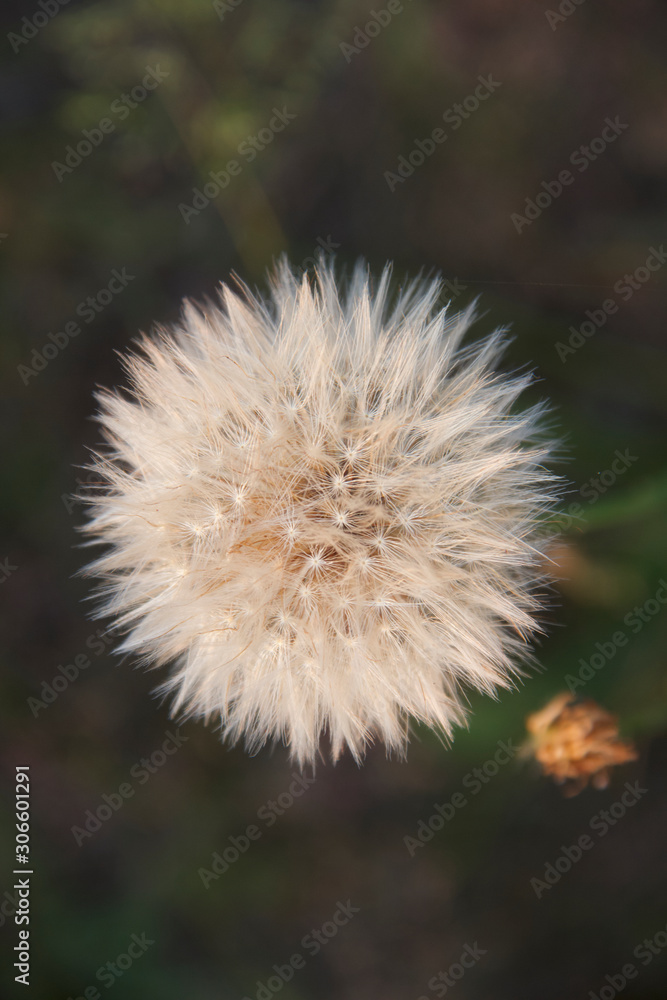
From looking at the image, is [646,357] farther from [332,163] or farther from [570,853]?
[570,853]

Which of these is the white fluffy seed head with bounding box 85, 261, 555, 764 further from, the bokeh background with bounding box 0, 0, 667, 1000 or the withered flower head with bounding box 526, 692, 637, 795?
the bokeh background with bounding box 0, 0, 667, 1000

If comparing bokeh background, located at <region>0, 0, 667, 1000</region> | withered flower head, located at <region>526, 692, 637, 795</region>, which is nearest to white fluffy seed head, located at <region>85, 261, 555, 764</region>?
withered flower head, located at <region>526, 692, 637, 795</region>

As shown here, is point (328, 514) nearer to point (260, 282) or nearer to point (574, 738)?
point (574, 738)

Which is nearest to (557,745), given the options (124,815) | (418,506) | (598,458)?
(598,458)

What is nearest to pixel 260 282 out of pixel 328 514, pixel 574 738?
pixel 328 514

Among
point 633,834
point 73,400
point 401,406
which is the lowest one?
point 73,400
